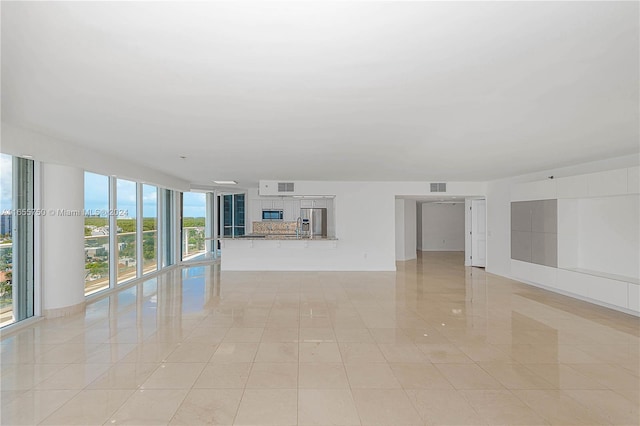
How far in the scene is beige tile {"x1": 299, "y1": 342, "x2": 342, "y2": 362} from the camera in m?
3.38

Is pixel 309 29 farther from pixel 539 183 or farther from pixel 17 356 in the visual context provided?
pixel 539 183

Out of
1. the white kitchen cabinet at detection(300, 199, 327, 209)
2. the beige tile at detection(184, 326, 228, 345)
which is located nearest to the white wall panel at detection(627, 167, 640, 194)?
the beige tile at detection(184, 326, 228, 345)

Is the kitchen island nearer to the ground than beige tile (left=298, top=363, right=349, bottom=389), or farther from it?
farther from it

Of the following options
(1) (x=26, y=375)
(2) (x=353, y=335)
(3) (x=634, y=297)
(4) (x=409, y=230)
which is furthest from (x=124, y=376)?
(4) (x=409, y=230)

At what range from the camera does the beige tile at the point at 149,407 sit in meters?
2.37

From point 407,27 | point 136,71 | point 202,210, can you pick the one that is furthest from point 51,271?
point 202,210

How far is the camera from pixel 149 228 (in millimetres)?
8172

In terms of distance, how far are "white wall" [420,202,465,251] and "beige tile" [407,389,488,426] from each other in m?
11.8

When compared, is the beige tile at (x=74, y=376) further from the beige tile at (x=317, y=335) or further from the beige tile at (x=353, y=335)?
the beige tile at (x=353, y=335)

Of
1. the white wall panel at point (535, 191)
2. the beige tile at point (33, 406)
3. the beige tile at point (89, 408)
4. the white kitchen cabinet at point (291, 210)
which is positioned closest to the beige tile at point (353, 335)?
the beige tile at point (89, 408)

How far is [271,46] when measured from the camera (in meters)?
1.97

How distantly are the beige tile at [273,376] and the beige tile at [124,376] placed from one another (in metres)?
1.00

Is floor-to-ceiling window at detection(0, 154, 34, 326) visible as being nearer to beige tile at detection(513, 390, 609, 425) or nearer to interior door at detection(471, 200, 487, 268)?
beige tile at detection(513, 390, 609, 425)

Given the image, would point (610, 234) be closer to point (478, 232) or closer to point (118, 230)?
point (478, 232)
